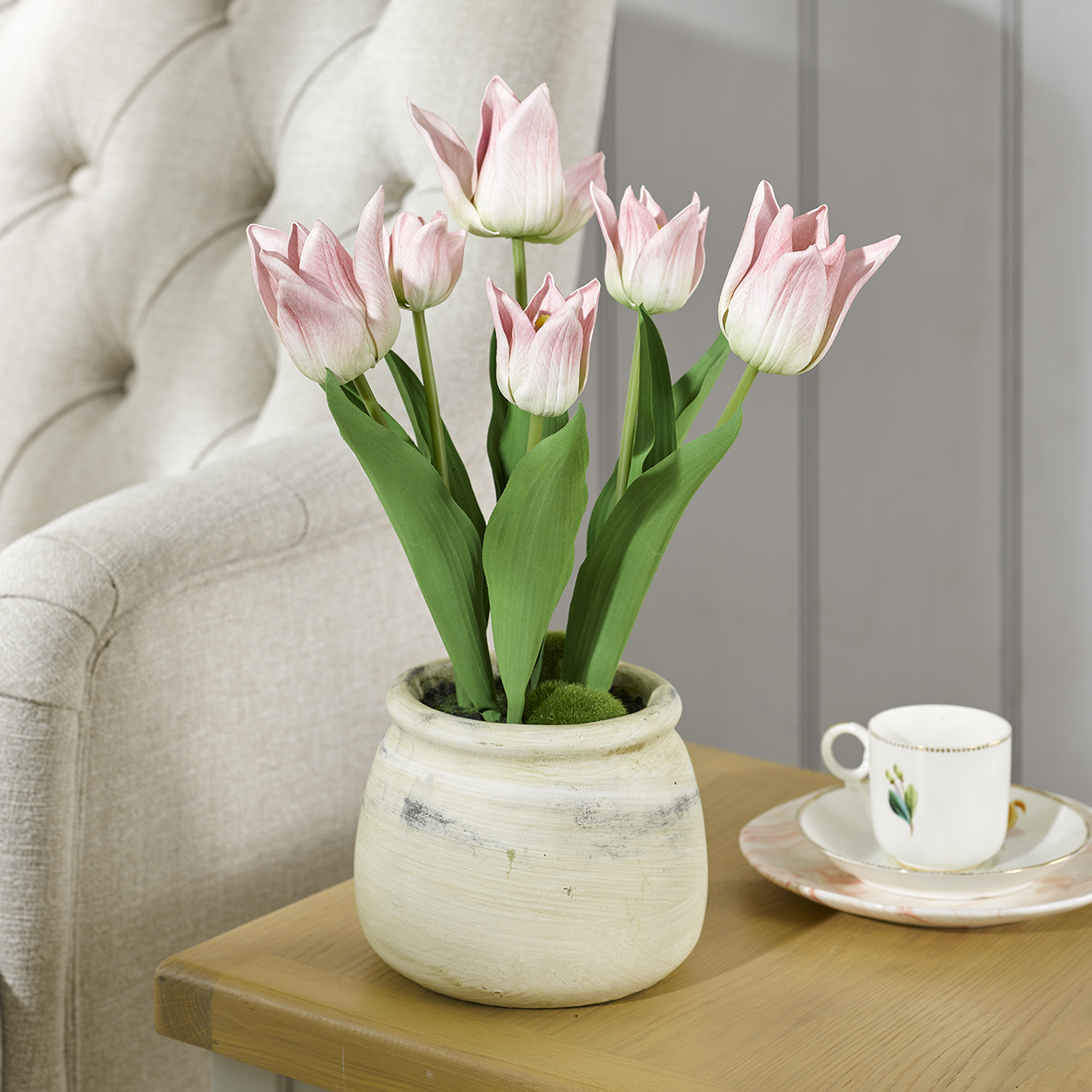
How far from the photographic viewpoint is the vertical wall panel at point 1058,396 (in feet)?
3.35

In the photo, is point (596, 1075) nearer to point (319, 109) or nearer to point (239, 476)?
point (239, 476)

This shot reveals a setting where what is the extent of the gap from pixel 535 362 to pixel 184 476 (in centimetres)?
41

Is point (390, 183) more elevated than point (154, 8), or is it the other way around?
point (154, 8)

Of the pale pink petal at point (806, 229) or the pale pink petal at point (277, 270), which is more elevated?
the pale pink petal at point (806, 229)

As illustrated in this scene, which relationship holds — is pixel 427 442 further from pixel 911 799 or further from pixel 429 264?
pixel 911 799

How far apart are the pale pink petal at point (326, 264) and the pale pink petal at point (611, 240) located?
110mm

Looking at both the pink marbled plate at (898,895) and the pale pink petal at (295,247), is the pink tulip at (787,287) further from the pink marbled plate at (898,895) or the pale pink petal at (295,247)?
the pink marbled plate at (898,895)

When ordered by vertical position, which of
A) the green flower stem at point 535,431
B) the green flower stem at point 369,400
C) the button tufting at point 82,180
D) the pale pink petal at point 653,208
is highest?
the button tufting at point 82,180

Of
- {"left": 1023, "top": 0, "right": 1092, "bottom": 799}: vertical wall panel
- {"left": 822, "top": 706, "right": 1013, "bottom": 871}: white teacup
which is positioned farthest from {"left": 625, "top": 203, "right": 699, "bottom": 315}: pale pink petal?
{"left": 1023, "top": 0, "right": 1092, "bottom": 799}: vertical wall panel

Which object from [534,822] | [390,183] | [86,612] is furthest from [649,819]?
[390,183]

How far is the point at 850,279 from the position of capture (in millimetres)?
476

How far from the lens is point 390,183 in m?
1.00

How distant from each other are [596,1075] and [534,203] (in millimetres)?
354

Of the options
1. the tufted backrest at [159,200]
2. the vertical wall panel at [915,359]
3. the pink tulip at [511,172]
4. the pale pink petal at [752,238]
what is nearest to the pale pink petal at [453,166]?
the pink tulip at [511,172]
